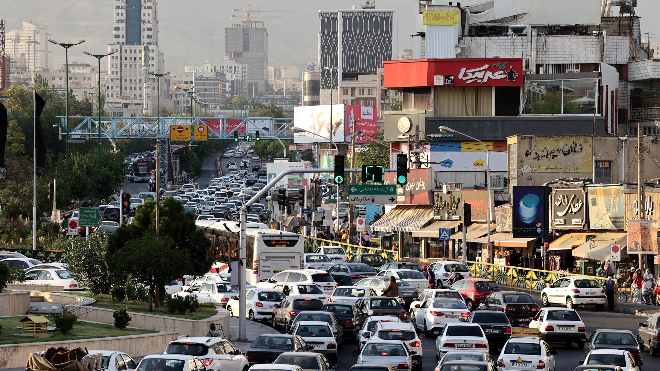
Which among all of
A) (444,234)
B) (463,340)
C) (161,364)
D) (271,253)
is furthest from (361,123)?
(161,364)

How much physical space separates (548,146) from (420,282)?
2503cm

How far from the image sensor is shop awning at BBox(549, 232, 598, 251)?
58156mm

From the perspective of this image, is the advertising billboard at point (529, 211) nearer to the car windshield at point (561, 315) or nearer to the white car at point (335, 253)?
the white car at point (335, 253)

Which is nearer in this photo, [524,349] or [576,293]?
[524,349]

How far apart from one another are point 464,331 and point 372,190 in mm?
32970

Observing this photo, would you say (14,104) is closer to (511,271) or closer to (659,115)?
(659,115)

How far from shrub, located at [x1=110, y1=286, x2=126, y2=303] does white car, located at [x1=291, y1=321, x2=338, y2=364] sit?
9.15 m

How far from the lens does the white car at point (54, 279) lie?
4522 cm

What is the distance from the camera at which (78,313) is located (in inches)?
1385

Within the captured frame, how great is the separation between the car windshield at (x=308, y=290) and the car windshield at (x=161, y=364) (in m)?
18.1

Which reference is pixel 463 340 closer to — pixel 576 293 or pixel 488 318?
pixel 488 318

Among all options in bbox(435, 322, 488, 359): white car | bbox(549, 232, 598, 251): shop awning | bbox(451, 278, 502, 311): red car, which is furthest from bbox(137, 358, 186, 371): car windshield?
bbox(549, 232, 598, 251): shop awning

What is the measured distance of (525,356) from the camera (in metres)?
26.5

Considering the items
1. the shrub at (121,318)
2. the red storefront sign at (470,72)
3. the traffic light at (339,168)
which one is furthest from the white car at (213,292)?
the red storefront sign at (470,72)
